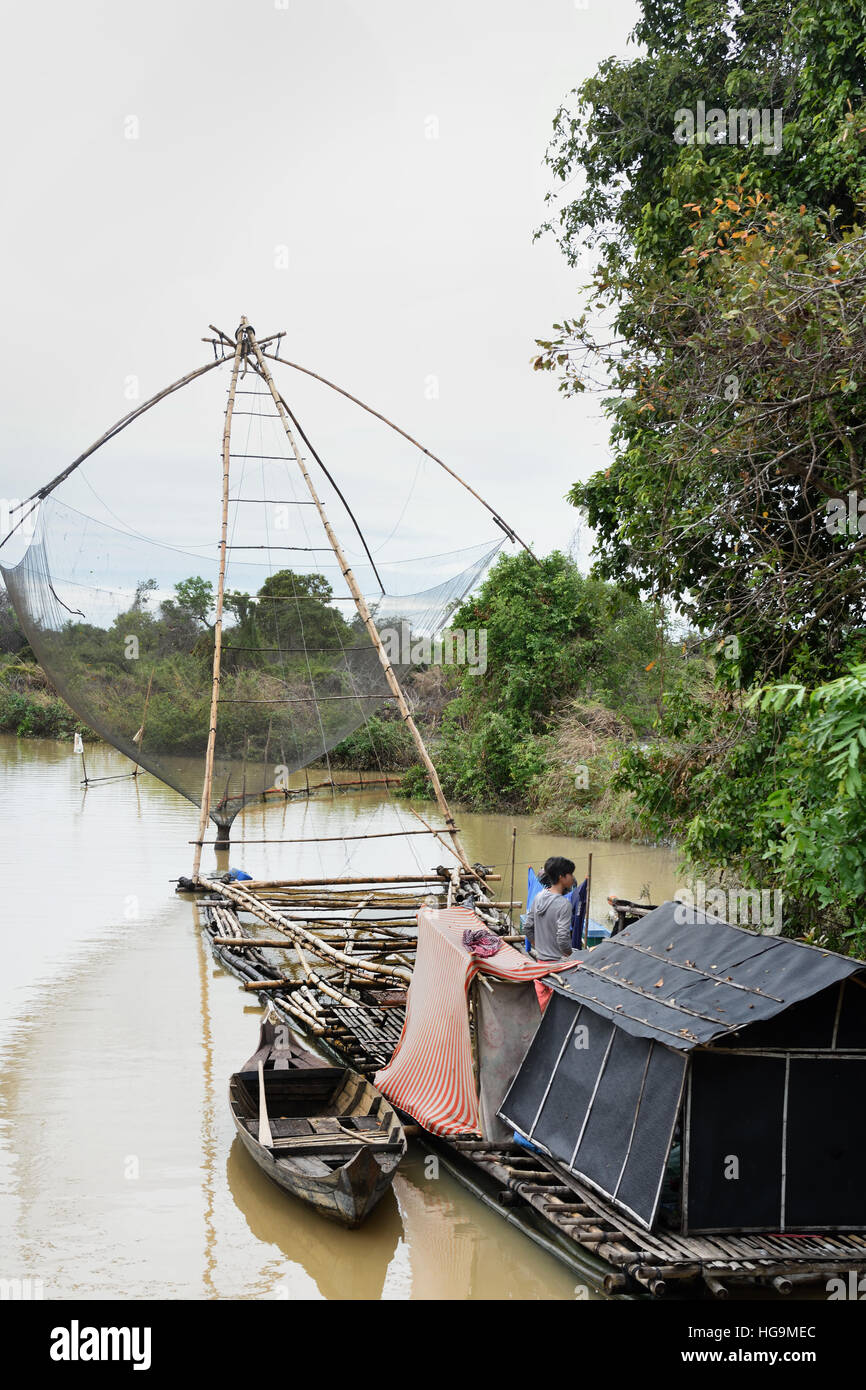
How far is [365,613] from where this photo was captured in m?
11.3

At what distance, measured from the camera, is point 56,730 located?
31.7 meters

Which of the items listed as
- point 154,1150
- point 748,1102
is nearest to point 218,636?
point 154,1150

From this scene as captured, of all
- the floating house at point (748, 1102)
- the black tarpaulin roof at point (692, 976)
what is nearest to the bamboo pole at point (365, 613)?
the black tarpaulin roof at point (692, 976)

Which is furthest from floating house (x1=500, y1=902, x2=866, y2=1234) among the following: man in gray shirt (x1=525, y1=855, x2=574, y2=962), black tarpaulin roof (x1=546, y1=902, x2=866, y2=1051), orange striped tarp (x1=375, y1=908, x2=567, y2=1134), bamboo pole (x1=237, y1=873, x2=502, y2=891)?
bamboo pole (x1=237, y1=873, x2=502, y2=891)

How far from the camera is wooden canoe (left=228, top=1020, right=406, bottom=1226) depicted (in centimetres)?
468

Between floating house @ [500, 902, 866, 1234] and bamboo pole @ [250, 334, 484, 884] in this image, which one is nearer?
floating house @ [500, 902, 866, 1234]

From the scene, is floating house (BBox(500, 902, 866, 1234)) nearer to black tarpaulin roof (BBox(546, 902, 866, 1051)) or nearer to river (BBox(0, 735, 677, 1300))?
black tarpaulin roof (BBox(546, 902, 866, 1051))

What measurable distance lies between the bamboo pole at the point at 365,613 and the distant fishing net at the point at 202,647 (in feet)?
0.88

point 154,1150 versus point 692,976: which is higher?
point 692,976

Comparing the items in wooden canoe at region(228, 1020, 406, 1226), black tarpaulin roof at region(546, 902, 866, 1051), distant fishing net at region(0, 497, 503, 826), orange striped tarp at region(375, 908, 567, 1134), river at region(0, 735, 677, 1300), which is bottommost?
river at region(0, 735, 677, 1300)

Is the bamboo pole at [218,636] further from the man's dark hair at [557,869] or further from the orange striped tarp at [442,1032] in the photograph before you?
the man's dark hair at [557,869]

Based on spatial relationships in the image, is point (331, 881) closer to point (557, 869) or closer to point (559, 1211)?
point (557, 869)

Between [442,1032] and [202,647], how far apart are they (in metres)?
8.03

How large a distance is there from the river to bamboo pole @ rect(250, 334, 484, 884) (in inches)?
82.2
